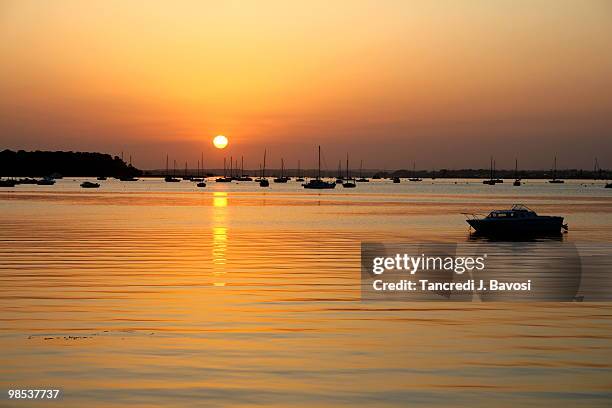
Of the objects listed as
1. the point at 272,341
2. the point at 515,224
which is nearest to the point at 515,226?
the point at 515,224

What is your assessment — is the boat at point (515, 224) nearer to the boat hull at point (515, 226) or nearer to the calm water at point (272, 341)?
the boat hull at point (515, 226)

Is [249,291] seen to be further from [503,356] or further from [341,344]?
[503,356]

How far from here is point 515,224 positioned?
6681 cm

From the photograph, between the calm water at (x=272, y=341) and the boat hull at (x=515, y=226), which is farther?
the boat hull at (x=515, y=226)

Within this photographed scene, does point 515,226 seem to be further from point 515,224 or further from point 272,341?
point 272,341

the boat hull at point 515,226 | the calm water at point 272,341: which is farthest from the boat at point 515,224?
the calm water at point 272,341

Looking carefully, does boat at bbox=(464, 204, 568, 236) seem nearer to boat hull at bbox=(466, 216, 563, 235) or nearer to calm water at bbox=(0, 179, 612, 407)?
boat hull at bbox=(466, 216, 563, 235)

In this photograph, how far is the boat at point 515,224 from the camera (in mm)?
66694

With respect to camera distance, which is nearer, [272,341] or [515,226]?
[272,341]

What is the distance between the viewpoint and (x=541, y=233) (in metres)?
67.8

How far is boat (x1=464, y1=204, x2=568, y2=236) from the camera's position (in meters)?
66.7

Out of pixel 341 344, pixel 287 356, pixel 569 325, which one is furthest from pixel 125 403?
pixel 569 325

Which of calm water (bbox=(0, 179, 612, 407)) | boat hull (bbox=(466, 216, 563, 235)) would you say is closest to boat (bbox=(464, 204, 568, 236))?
boat hull (bbox=(466, 216, 563, 235))

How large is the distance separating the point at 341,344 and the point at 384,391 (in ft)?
15.3
